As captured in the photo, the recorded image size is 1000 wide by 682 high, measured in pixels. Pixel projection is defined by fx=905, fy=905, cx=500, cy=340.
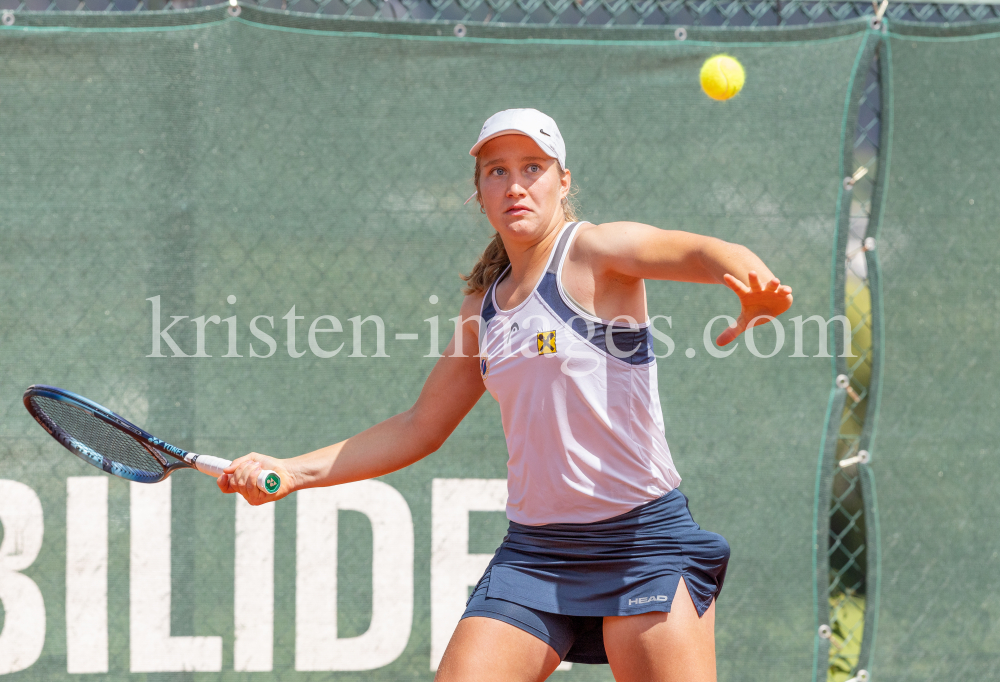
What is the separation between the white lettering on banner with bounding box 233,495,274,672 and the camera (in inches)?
119

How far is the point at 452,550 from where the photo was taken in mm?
3109

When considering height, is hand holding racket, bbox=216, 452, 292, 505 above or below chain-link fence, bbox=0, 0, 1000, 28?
below

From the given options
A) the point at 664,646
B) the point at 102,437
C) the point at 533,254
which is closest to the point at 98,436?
the point at 102,437

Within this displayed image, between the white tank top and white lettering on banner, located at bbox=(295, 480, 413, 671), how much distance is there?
46.0 inches

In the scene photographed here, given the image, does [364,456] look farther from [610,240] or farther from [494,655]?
[610,240]

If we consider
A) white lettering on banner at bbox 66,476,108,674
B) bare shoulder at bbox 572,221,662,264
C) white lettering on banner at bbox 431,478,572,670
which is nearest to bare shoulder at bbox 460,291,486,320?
bare shoulder at bbox 572,221,662,264

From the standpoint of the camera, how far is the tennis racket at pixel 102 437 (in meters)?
2.37

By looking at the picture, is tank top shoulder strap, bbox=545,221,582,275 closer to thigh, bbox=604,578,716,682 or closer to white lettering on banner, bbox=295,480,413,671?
thigh, bbox=604,578,716,682

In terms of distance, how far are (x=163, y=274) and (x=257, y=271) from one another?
0.31 metres

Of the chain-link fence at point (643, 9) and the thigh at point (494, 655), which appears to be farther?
the chain-link fence at point (643, 9)

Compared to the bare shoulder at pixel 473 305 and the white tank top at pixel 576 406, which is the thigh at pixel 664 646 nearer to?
the white tank top at pixel 576 406

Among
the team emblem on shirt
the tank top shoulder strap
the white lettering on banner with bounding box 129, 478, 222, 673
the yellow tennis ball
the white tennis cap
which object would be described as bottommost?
the white lettering on banner with bounding box 129, 478, 222, 673

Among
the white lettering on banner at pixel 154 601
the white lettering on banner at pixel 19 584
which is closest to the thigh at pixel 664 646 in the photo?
the white lettering on banner at pixel 154 601

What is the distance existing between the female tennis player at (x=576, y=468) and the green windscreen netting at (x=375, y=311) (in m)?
1.02
